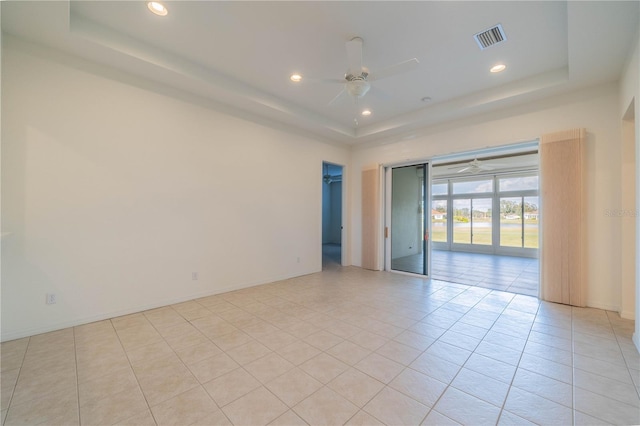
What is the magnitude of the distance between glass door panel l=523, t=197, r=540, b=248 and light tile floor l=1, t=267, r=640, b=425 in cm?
594

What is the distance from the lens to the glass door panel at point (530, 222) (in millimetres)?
8469

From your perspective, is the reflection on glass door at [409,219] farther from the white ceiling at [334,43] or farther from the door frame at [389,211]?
the white ceiling at [334,43]

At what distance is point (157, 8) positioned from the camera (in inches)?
102

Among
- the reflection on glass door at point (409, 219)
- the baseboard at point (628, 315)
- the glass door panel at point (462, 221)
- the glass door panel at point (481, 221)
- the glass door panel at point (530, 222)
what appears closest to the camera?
the baseboard at point (628, 315)

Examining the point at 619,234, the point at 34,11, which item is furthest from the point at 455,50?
the point at 34,11

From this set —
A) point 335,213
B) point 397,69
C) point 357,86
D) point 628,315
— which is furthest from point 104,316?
point 335,213

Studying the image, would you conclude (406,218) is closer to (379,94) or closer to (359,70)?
(379,94)

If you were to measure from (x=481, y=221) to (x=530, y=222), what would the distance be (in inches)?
55.5

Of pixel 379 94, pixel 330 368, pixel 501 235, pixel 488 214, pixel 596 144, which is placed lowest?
pixel 330 368

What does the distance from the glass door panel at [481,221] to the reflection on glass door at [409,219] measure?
4.52m

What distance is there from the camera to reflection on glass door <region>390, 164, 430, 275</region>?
5762 millimetres

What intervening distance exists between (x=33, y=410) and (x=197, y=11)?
142 inches

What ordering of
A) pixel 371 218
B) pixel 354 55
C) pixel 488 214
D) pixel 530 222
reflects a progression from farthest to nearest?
pixel 488 214, pixel 530 222, pixel 371 218, pixel 354 55

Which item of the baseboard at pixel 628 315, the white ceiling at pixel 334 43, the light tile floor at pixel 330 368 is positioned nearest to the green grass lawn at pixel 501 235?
the baseboard at pixel 628 315
